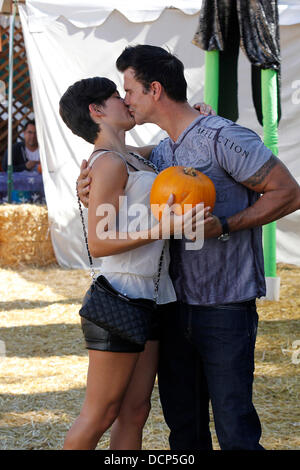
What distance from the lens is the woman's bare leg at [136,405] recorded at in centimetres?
212

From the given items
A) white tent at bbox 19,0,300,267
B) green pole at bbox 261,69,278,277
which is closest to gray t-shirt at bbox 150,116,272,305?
green pole at bbox 261,69,278,277

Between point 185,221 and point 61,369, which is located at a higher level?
point 185,221

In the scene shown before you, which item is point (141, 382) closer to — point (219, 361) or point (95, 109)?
point (219, 361)

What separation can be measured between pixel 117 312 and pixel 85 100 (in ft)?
2.21

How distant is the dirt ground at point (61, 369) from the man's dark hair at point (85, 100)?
1.57 metres

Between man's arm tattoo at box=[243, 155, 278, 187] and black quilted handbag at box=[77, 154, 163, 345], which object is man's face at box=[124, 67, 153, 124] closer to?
man's arm tattoo at box=[243, 155, 278, 187]

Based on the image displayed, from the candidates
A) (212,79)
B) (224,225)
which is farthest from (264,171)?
(212,79)

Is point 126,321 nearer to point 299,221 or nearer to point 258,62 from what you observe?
point 258,62

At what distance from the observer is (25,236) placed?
749 centimetres

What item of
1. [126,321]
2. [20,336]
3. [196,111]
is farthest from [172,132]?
[20,336]

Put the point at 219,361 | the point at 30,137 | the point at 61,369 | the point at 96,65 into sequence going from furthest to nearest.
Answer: the point at 30,137
the point at 96,65
the point at 61,369
the point at 219,361

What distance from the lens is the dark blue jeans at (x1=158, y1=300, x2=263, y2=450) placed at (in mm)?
2004

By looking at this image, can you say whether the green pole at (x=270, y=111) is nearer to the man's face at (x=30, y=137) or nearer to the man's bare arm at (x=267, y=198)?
the man's bare arm at (x=267, y=198)

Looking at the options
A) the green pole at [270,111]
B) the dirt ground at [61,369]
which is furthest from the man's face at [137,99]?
the green pole at [270,111]
